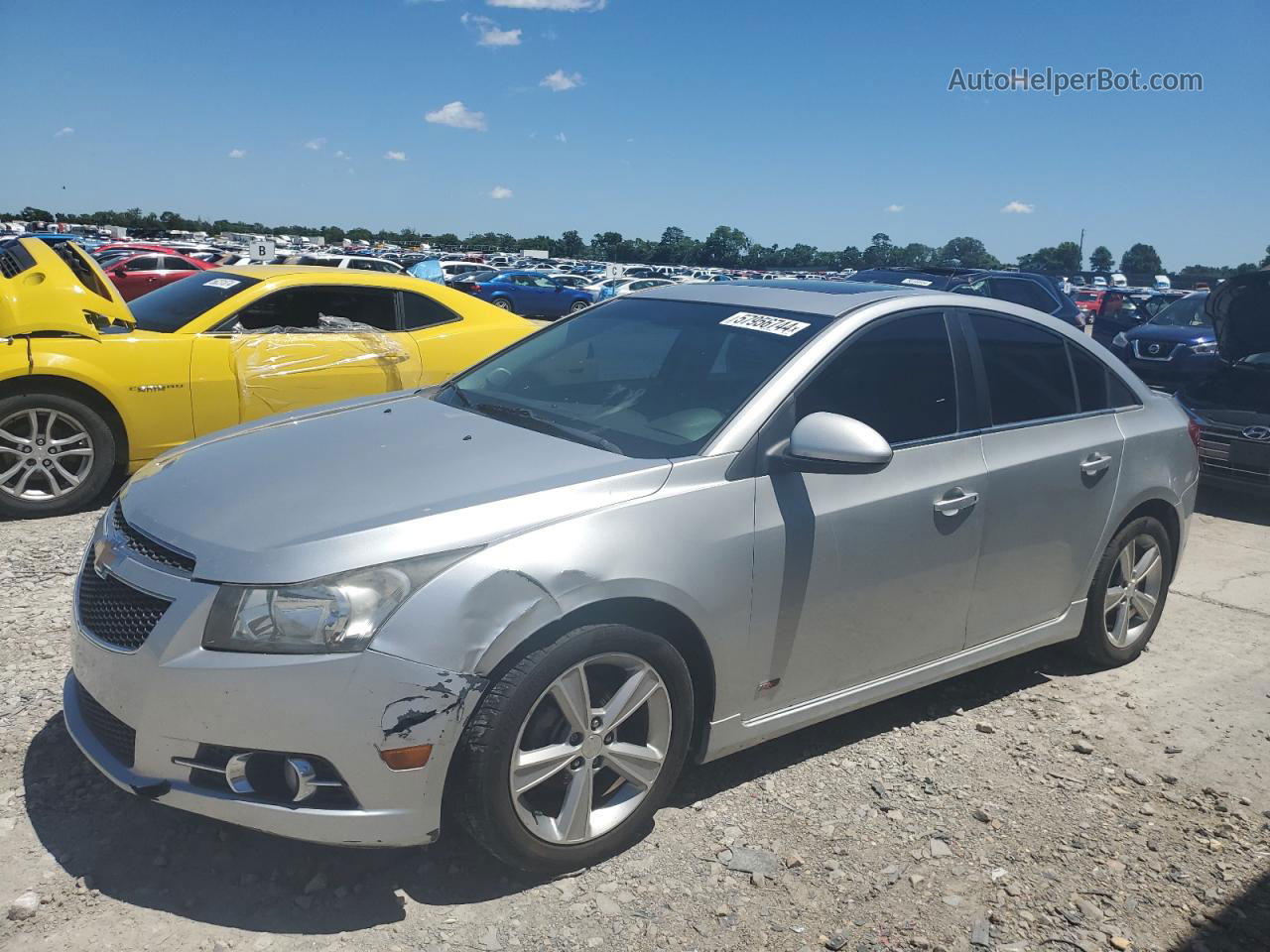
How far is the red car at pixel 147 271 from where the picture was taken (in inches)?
879

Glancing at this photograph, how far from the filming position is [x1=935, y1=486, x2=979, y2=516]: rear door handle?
10.8 ft

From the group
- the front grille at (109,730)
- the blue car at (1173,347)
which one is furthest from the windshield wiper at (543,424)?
the blue car at (1173,347)

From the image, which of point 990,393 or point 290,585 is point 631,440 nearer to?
point 290,585

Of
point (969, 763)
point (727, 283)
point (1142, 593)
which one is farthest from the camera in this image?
point (1142, 593)

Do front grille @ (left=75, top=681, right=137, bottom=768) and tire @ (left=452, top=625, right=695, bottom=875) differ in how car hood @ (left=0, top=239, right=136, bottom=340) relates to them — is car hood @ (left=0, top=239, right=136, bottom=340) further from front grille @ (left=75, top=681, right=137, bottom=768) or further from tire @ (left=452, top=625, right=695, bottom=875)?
tire @ (left=452, top=625, right=695, bottom=875)

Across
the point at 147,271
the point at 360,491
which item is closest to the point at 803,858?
the point at 360,491

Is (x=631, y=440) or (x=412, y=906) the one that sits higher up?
(x=631, y=440)

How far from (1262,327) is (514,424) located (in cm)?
719

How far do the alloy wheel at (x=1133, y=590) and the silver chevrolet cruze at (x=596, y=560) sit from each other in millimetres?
180

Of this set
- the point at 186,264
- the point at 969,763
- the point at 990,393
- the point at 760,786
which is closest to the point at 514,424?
the point at 760,786

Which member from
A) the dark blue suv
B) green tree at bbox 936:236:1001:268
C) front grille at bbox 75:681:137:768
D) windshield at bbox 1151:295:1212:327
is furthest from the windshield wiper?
green tree at bbox 936:236:1001:268

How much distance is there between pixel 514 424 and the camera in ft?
10.6

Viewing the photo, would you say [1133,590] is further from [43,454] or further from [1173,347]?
[1173,347]

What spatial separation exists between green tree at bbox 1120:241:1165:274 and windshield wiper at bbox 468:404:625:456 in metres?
110
